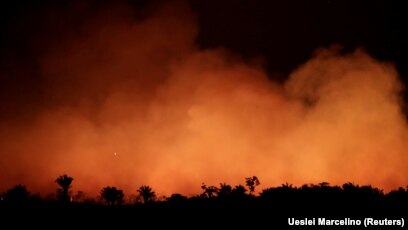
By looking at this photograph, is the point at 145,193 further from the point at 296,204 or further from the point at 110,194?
the point at 296,204

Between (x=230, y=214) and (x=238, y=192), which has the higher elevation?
(x=238, y=192)

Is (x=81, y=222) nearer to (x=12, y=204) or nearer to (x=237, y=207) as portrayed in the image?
(x=12, y=204)

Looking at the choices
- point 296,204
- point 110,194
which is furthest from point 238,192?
point 110,194

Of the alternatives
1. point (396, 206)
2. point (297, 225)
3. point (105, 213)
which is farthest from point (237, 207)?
point (396, 206)

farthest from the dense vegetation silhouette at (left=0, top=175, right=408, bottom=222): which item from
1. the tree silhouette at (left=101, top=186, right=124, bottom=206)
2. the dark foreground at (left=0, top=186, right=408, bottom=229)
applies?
the tree silhouette at (left=101, top=186, right=124, bottom=206)

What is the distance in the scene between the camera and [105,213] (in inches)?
893

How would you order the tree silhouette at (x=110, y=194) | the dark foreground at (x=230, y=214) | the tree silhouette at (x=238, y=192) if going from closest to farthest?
the dark foreground at (x=230, y=214) → the tree silhouette at (x=238, y=192) → the tree silhouette at (x=110, y=194)

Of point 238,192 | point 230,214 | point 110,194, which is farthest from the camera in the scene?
point 110,194

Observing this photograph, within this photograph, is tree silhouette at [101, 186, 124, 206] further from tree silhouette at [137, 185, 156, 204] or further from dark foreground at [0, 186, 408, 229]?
dark foreground at [0, 186, 408, 229]

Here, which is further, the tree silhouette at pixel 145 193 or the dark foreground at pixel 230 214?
the tree silhouette at pixel 145 193

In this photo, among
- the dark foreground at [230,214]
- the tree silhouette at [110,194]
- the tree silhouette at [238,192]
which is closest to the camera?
the dark foreground at [230,214]

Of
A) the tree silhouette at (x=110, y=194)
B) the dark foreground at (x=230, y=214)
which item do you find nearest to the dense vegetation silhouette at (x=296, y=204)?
the dark foreground at (x=230, y=214)

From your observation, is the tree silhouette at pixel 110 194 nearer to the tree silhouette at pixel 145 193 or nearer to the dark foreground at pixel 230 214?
the tree silhouette at pixel 145 193

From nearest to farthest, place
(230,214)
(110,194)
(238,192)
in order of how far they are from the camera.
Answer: (230,214) → (238,192) → (110,194)
